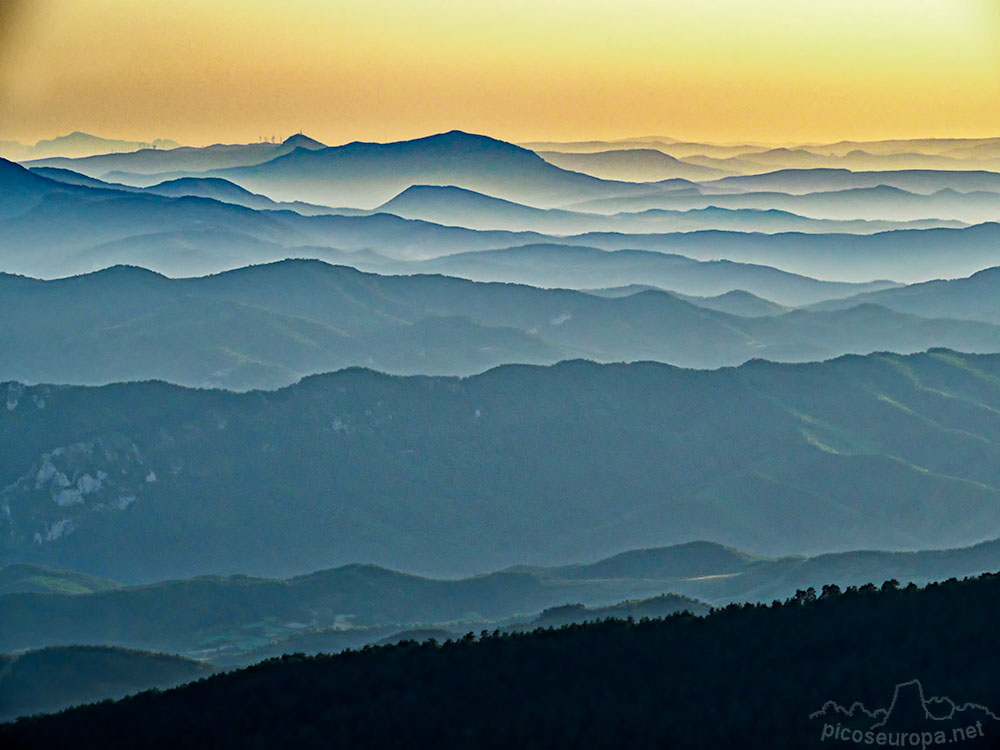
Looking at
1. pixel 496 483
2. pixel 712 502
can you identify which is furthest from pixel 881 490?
pixel 496 483

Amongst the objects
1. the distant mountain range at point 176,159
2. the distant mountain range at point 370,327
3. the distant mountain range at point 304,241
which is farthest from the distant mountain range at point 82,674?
the distant mountain range at point 304,241

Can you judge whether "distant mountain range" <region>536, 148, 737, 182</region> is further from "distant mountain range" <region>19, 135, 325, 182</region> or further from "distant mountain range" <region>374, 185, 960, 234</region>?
"distant mountain range" <region>374, 185, 960, 234</region>

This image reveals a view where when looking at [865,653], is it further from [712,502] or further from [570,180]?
[570,180]

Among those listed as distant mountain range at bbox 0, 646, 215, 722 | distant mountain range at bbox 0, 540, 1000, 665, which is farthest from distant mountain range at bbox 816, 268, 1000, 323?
distant mountain range at bbox 0, 646, 215, 722

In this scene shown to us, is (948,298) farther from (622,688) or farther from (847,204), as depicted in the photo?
(622,688)

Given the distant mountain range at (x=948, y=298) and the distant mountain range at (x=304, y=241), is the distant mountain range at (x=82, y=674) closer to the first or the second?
the distant mountain range at (x=304, y=241)

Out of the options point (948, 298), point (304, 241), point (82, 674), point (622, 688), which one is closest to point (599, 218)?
point (304, 241)
